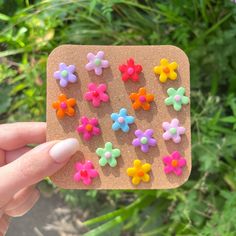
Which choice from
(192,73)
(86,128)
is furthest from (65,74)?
(192,73)

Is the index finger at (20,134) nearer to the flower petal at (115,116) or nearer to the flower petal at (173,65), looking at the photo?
the flower petal at (115,116)

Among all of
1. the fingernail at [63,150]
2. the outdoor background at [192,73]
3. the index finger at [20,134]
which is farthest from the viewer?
the outdoor background at [192,73]

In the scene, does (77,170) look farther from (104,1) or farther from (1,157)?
(104,1)

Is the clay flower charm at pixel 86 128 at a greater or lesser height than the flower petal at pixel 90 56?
lesser

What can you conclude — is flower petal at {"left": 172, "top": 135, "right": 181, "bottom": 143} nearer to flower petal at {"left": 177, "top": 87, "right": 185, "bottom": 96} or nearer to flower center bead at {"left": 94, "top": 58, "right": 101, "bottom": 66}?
flower petal at {"left": 177, "top": 87, "right": 185, "bottom": 96}

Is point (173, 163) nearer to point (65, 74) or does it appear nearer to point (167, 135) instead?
point (167, 135)

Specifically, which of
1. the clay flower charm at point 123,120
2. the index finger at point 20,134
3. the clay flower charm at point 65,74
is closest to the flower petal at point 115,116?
the clay flower charm at point 123,120

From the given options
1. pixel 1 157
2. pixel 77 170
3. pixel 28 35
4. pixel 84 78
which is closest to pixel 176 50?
pixel 84 78
